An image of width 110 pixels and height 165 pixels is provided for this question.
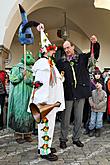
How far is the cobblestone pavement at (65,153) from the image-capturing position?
376cm

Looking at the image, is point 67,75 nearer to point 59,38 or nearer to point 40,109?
point 40,109

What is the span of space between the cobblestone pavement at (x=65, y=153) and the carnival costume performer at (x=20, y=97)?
330mm

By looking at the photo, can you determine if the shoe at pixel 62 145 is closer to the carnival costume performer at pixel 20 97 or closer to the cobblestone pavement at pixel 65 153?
the cobblestone pavement at pixel 65 153

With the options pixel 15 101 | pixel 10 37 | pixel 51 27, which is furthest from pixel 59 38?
pixel 15 101

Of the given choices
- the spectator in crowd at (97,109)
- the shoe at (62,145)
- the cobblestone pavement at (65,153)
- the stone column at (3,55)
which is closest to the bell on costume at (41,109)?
the cobblestone pavement at (65,153)

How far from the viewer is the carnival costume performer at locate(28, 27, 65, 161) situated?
3.66 meters

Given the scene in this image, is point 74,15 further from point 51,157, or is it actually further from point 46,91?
point 51,157

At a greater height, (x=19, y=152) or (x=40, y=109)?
(x=40, y=109)

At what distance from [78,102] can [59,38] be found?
7400mm

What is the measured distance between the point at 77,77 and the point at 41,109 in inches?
37.4

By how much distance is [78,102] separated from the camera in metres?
4.38

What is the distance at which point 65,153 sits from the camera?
4.10 metres

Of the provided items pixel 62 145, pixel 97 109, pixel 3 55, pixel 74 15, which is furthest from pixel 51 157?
pixel 74 15

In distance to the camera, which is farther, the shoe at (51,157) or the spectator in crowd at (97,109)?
the spectator in crowd at (97,109)
